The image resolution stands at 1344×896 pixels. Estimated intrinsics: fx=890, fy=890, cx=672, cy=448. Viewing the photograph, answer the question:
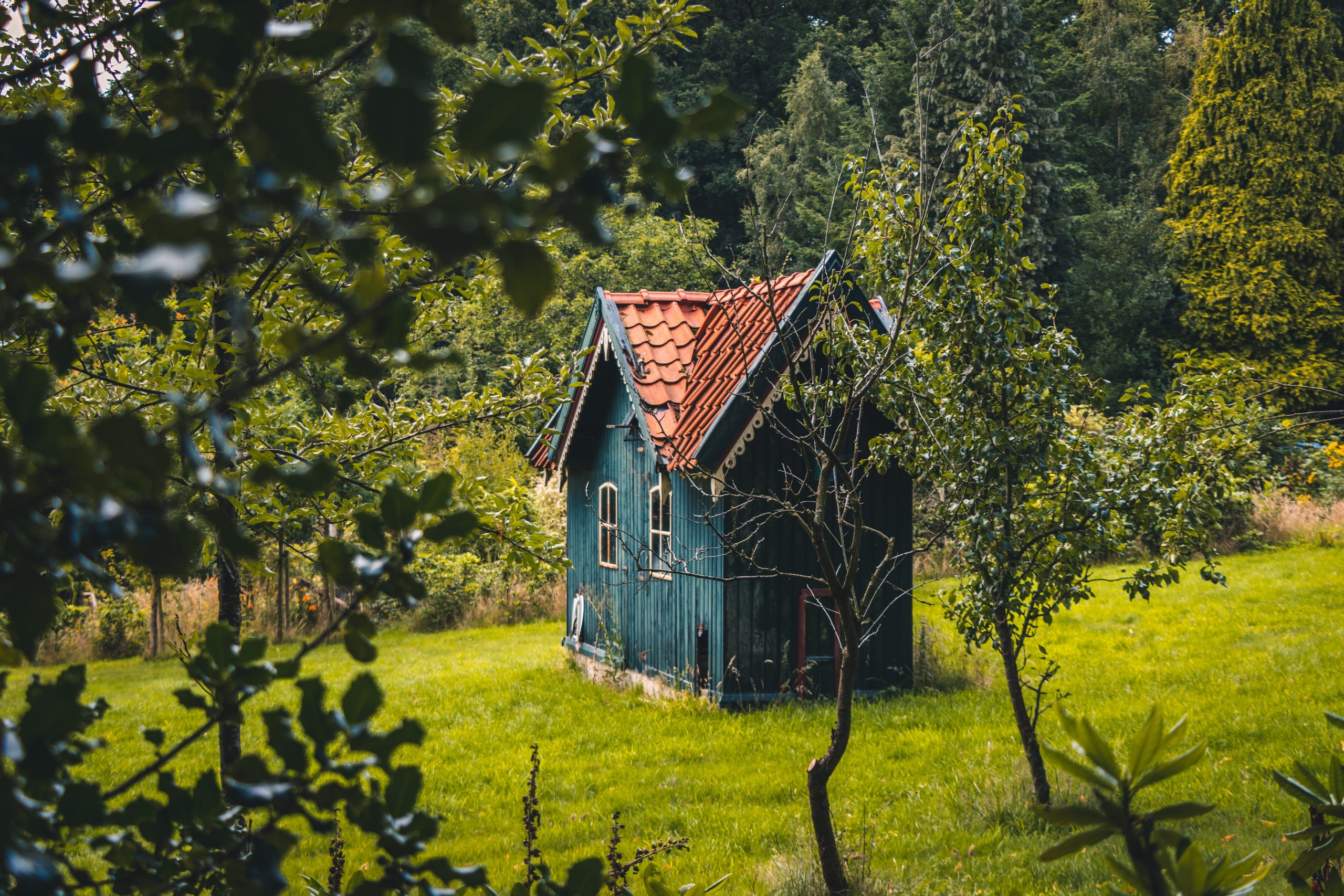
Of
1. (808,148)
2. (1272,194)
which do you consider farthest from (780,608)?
(808,148)

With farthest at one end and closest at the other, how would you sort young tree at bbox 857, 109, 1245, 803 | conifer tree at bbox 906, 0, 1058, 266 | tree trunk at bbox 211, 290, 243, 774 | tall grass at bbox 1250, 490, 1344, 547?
conifer tree at bbox 906, 0, 1058, 266 < tall grass at bbox 1250, 490, 1344, 547 < young tree at bbox 857, 109, 1245, 803 < tree trunk at bbox 211, 290, 243, 774

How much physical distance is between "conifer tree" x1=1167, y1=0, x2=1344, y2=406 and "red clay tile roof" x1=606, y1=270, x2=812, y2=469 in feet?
54.7

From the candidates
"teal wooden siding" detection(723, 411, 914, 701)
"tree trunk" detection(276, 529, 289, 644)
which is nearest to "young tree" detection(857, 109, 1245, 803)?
"teal wooden siding" detection(723, 411, 914, 701)

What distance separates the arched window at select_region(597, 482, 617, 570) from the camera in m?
11.2

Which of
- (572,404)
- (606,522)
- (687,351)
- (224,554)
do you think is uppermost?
(687,351)

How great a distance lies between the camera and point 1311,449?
16359mm

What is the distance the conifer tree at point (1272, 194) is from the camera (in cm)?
2081

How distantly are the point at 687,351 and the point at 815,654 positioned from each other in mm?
3469

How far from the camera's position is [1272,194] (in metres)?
21.6

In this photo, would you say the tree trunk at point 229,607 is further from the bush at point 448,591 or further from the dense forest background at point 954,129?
the dense forest background at point 954,129

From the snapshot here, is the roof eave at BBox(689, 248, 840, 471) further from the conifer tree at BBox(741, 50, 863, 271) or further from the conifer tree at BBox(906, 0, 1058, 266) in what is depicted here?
the conifer tree at BBox(741, 50, 863, 271)

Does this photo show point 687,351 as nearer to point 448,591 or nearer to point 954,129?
point 448,591

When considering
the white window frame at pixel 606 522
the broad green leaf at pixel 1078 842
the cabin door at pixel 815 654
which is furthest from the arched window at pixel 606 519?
the broad green leaf at pixel 1078 842

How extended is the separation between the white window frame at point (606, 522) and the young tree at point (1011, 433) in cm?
611
